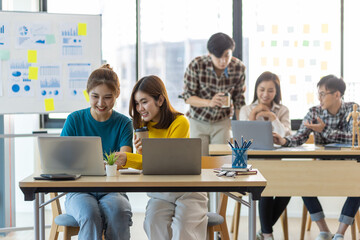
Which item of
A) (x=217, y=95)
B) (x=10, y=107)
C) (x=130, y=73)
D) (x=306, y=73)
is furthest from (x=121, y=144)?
(x=306, y=73)

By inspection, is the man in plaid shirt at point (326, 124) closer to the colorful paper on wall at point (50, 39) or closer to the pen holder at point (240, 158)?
the pen holder at point (240, 158)

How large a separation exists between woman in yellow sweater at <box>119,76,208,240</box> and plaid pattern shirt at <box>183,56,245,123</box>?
4.69ft

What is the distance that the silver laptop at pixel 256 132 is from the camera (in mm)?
3412

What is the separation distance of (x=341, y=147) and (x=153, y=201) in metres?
1.66

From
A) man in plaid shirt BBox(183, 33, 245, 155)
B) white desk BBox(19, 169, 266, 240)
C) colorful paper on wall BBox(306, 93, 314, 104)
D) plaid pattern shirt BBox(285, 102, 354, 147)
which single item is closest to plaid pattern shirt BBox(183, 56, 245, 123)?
man in plaid shirt BBox(183, 33, 245, 155)

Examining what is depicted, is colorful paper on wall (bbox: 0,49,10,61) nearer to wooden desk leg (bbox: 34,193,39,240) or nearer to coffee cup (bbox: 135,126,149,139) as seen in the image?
coffee cup (bbox: 135,126,149,139)

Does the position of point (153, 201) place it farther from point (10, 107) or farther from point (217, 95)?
point (10, 107)

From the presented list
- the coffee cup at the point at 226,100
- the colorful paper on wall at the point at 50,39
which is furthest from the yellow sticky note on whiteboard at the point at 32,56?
the coffee cup at the point at 226,100

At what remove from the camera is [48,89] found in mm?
4020

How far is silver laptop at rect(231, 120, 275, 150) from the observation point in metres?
3.41

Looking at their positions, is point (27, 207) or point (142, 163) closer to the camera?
point (142, 163)

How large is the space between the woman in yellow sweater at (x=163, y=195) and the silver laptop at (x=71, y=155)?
0.20 meters

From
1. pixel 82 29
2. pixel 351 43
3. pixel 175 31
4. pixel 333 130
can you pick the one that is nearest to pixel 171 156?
pixel 333 130

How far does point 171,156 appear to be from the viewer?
7.38ft
